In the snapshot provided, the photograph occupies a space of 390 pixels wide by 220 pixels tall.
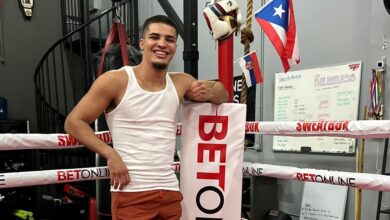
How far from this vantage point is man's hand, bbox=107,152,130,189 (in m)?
1.57

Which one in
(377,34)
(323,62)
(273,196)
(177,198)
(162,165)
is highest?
(377,34)

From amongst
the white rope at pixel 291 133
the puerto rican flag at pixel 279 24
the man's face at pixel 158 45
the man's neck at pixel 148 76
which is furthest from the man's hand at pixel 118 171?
the puerto rican flag at pixel 279 24

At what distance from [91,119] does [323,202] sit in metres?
2.66

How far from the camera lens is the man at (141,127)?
1.59 meters

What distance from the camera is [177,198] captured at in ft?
5.60

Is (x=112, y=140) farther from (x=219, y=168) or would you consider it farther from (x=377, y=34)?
(x=377, y=34)

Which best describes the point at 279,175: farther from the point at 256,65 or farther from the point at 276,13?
the point at 276,13

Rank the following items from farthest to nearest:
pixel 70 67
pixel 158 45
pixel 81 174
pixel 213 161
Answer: pixel 70 67 → pixel 213 161 → pixel 81 174 → pixel 158 45

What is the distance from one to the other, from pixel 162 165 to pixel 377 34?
2357 mm

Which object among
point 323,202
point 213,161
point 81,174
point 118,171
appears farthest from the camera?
point 323,202

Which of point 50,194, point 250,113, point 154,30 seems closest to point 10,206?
point 50,194

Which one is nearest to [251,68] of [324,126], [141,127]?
[324,126]

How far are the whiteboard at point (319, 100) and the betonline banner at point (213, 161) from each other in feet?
5.98

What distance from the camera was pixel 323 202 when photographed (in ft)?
11.5
